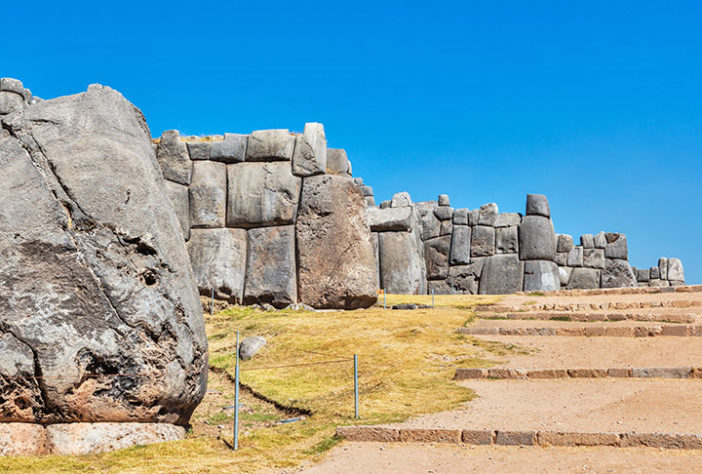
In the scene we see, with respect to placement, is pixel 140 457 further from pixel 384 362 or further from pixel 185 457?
pixel 384 362

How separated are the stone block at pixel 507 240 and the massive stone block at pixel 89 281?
19.4 meters

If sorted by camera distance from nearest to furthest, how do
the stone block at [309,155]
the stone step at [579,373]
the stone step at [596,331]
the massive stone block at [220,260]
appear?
the stone step at [579,373] → the stone step at [596,331] → the massive stone block at [220,260] → the stone block at [309,155]

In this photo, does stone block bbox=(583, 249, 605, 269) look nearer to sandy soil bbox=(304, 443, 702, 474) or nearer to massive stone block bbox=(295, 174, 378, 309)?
massive stone block bbox=(295, 174, 378, 309)

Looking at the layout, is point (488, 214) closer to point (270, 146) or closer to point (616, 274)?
point (616, 274)

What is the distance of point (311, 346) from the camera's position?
41.9ft

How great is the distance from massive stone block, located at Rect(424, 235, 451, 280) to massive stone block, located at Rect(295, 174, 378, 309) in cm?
946

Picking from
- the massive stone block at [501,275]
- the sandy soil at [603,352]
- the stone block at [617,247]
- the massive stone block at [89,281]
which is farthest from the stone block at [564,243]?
the massive stone block at [89,281]

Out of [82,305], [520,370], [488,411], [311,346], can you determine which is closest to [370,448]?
[488,411]

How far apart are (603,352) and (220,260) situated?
32.6 feet

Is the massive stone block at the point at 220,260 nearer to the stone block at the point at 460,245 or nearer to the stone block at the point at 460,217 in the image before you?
the stone block at the point at 460,245

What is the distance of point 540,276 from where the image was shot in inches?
975

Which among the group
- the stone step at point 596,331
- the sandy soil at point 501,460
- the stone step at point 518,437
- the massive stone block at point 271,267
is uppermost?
the massive stone block at point 271,267

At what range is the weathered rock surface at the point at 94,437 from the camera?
6660mm

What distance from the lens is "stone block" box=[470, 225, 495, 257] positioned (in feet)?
85.3
